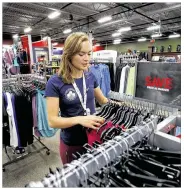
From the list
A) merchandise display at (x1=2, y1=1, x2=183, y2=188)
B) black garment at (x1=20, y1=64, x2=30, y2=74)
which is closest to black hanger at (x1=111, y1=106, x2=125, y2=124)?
merchandise display at (x1=2, y1=1, x2=183, y2=188)

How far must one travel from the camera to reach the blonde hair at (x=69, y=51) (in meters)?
1.20

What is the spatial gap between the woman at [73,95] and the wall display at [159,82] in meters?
0.39

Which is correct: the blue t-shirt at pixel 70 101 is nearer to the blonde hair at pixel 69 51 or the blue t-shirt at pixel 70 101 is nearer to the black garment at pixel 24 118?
the blonde hair at pixel 69 51

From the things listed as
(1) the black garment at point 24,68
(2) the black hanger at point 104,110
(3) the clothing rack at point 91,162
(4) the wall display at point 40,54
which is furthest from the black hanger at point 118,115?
Result: (4) the wall display at point 40,54

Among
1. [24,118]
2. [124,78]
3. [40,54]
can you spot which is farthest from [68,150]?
[40,54]

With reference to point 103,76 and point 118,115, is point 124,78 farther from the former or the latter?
point 118,115

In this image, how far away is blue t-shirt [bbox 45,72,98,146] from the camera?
1249 mm

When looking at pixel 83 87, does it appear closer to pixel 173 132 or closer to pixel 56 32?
pixel 173 132

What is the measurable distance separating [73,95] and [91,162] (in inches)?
28.9

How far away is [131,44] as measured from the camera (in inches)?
721

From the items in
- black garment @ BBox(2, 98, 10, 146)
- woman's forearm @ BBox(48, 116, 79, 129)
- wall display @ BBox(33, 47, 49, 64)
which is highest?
wall display @ BBox(33, 47, 49, 64)

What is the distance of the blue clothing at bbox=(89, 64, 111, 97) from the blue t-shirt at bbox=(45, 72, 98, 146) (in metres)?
2.94

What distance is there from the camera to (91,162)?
640 millimetres

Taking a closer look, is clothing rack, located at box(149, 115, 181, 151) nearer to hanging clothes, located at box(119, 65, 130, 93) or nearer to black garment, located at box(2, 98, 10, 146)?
black garment, located at box(2, 98, 10, 146)
